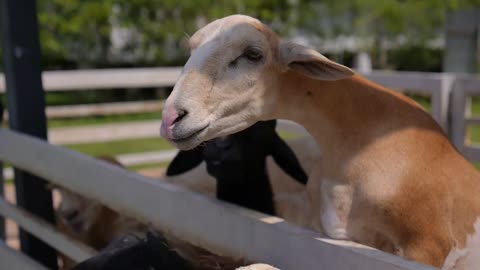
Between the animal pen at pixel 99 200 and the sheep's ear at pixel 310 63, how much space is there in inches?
20.0

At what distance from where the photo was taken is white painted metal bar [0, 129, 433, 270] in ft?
5.63

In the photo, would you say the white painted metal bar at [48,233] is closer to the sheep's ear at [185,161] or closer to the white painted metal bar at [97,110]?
the sheep's ear at [185,161]

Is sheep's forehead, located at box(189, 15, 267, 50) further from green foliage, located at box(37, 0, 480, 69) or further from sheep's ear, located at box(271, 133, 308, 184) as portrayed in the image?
green foliage, located at box(37, 0, 480, 69)

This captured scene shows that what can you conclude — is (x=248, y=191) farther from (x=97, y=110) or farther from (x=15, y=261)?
(x=97, y=110)

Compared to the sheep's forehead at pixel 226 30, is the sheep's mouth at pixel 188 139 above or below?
below

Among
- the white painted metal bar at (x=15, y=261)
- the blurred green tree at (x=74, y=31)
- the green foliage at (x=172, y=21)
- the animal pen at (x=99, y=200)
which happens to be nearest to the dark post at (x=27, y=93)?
the animal pen at (x=99, y=200)

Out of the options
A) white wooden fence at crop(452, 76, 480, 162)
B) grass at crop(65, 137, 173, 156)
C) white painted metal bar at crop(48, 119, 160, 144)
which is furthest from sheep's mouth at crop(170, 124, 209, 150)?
grass at crop(65, 137, 173, 156)

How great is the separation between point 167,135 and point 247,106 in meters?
0.32

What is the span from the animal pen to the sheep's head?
0.83 feet

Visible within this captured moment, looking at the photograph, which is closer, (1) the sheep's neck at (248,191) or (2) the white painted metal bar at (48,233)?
(2) the white painted metal bar at (48,233)

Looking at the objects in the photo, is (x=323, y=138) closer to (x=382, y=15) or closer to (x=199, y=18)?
(x=199, y=18)

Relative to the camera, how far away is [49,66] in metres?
14.7

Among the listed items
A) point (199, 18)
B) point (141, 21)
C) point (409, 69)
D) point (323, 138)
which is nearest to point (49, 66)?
point (141, 21)

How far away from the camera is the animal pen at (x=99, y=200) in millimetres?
1794
